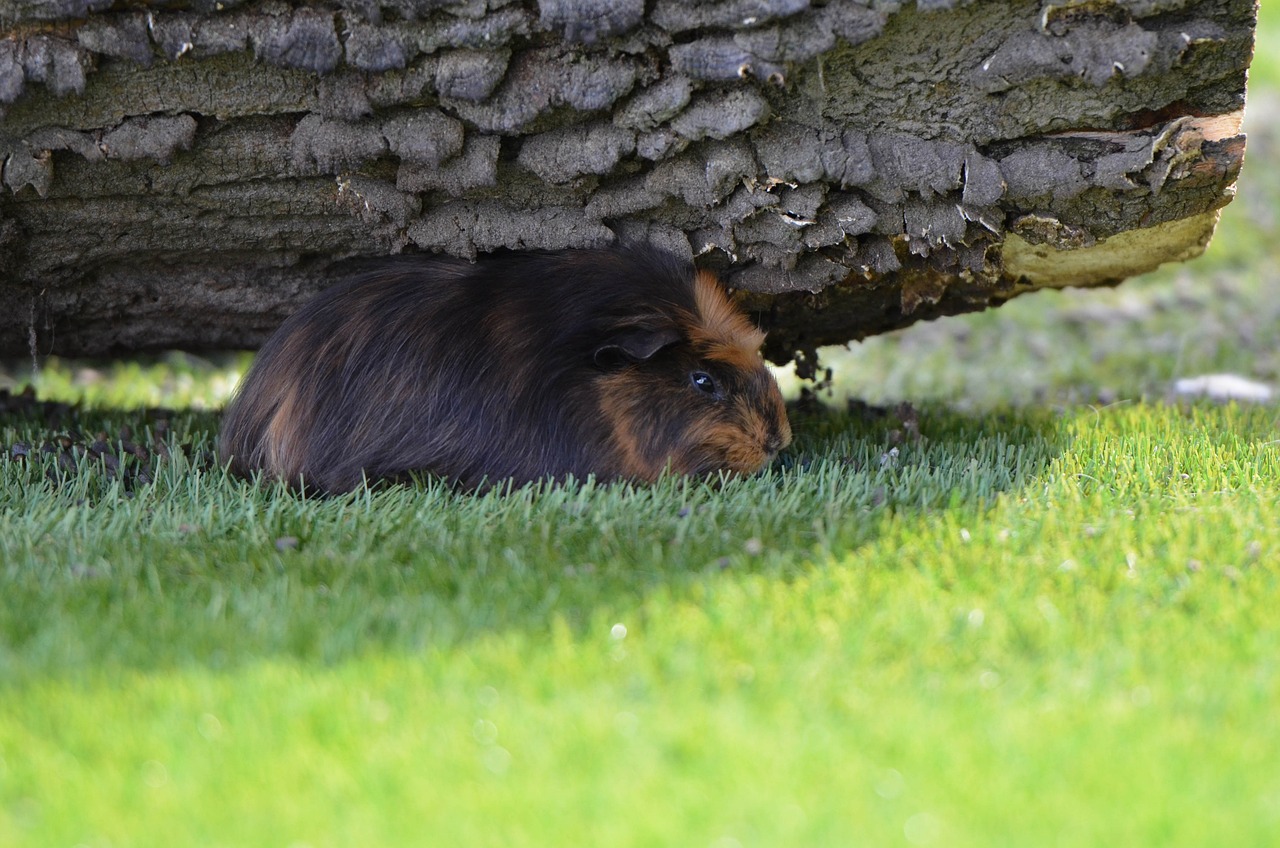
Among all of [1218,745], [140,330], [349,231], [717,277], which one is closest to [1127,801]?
[1218,745]

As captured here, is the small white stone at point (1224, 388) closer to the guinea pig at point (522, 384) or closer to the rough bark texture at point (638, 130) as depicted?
the rough bark texture at point (638, 130)

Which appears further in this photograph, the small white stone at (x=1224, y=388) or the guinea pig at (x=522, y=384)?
the small white stone at (x=1224, y=388)

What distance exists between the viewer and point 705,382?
13.8 ft

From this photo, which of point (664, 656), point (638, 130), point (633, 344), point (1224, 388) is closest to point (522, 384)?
point (633, 344)

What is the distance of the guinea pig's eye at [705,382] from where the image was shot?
4.19 meters

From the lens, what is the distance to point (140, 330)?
5.10 metres

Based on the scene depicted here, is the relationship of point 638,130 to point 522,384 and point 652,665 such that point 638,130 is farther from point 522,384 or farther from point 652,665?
point 652,665

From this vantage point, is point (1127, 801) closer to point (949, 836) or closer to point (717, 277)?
point (949, 836)

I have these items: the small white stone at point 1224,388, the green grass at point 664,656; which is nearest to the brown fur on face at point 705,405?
the green grass at point 664,656

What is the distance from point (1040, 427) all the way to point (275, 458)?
283cm

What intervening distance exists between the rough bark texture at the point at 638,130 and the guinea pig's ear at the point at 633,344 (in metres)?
0.37

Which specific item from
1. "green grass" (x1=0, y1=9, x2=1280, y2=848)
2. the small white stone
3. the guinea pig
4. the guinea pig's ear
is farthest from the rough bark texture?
the small white stone

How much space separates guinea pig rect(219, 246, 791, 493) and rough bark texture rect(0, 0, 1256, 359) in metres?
0.22

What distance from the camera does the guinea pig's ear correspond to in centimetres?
398
